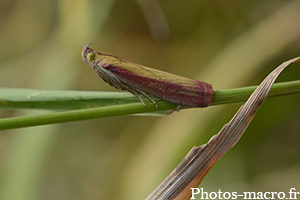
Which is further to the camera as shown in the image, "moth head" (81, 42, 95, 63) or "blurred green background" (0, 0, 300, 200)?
"blurred green background" (0, 0, 300, 200)

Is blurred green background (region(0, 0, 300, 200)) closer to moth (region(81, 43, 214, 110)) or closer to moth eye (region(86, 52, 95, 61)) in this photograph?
moth (region(81, 43, 214, 110))

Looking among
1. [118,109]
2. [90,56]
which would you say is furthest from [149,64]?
[118,109]

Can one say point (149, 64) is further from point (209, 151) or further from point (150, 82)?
point (209, 151)

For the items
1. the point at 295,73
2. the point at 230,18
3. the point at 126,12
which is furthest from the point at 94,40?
the point at 295,73

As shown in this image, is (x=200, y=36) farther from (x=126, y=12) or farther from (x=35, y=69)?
(x=35, y=69)

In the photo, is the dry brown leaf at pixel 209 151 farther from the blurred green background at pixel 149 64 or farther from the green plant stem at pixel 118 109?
the blurred green background at pixel 149 64

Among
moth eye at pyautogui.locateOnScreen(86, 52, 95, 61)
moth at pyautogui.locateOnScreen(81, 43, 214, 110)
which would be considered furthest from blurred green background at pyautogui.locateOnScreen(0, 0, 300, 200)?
moth eye at pyautogui.locateOnScreen(86, 52, 95, 61)

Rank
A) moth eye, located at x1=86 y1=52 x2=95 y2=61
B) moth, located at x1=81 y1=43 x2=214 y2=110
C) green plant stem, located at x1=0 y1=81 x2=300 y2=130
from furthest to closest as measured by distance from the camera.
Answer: moth eye, located at x1=86 y1=52 x2=95 y2=61 → moth, located at x1=81 y1=43 x2=214 y2=110 → green plant stem, located at x1=0 y1=81 x2=300 y2=130
